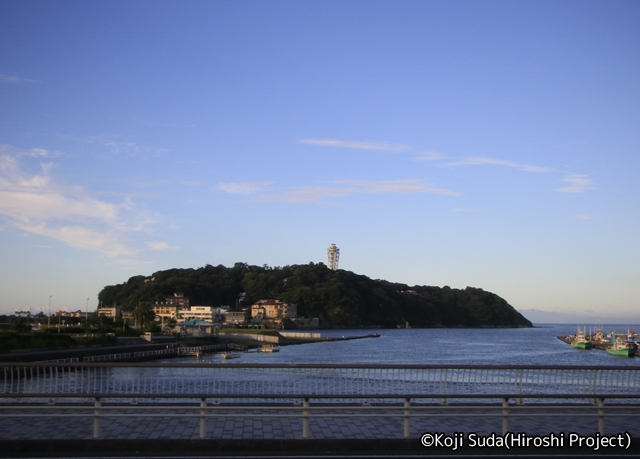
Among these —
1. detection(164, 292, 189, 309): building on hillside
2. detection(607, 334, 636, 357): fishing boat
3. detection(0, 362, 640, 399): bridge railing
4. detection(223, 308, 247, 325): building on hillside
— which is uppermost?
detection(0, 362, 640, 399): bridge railing

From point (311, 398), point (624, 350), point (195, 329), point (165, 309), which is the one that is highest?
point (311, 398)

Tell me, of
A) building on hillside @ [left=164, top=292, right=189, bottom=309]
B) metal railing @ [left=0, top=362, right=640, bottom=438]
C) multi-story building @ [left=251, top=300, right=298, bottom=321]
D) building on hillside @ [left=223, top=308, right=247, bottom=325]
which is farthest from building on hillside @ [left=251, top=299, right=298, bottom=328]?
metal railing @ [left=0, top=362, right=640, bottom=438]

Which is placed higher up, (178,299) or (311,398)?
(311,398)

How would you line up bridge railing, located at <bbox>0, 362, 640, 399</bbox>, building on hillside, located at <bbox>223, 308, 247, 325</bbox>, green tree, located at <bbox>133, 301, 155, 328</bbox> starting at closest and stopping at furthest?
bridge railing, located at <bbox>0, 362, 640, 399</bbox>, green tree, located at <bbox>133, 301, 155, 328</bbox>, building on hillside, located at <bbox>223, 308, 247, 325</bbox>

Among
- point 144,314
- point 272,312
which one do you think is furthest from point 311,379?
point 272,312

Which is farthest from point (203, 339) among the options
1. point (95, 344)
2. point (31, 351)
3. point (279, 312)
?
point (279, 312)

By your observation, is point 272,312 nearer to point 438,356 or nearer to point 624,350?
point 438,356

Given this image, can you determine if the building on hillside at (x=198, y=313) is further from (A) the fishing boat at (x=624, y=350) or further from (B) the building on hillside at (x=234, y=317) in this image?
(A) the fishing boat at (x=624, y=350)

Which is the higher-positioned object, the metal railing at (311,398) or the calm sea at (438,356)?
the metal railing at (311,398)

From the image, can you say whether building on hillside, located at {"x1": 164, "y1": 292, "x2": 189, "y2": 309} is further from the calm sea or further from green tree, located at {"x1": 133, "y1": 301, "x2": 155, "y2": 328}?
the calm sea

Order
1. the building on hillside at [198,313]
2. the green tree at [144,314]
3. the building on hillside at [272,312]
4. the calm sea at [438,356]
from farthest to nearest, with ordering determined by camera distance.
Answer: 1. the building on hillside at [272,312]
2. the building on hillside at [198,313]
3. the green tree at [144,314]
4. the calm sea at [438,356]

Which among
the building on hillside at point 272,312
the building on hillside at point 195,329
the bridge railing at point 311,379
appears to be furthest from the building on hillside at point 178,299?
the bridge railing at point 311,379

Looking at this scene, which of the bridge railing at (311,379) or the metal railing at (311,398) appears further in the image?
the bridge railing at (311,379)

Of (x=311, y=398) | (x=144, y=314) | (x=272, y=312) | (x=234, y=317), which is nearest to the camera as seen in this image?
(x=311, y=398)
